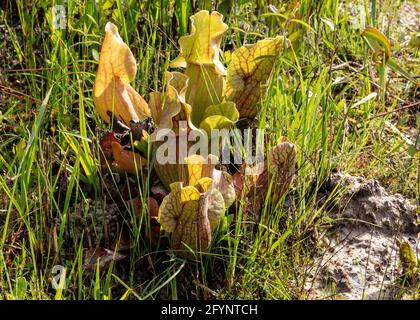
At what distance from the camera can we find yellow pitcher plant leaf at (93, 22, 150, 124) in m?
1.77

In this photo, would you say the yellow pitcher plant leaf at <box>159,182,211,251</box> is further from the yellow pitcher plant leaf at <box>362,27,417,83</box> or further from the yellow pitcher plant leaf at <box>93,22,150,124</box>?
the yellow pitcher plant leaf at <box>362,27,417,83</box>

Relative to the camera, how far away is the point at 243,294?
5.45 ft

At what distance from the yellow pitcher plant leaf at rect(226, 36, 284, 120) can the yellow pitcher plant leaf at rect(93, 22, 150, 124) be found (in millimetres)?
277

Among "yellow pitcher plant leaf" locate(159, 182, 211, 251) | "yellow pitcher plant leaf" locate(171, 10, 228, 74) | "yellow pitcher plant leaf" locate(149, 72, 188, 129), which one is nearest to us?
"yellow pitcher plant leaf" locate(159, 182, 211, 251)

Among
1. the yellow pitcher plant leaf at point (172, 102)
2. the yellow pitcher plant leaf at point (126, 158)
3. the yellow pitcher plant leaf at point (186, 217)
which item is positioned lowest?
the yellow pitcher plant leaf at point (186, 217)

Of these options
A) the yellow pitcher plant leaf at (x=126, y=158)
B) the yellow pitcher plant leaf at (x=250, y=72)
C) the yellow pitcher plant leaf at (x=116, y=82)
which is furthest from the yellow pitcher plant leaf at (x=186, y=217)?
the yellow pitcher plant leaf at (x=250, y=72)

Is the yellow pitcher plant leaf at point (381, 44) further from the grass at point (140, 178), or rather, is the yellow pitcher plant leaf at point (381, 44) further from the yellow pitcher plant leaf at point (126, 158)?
the yellow pitcher plant leaf at point (126, 158)

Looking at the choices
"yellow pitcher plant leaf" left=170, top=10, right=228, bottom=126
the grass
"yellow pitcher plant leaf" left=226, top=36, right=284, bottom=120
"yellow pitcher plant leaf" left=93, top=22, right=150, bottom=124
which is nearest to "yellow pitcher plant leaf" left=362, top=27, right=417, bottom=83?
the grass

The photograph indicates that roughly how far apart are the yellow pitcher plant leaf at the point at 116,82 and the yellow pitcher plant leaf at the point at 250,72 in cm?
28

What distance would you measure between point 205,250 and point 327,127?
57 centimetres

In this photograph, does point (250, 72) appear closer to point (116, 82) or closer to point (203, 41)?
point (203, 41)

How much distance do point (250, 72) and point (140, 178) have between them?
17.2 inches

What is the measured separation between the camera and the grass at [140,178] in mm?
1665
